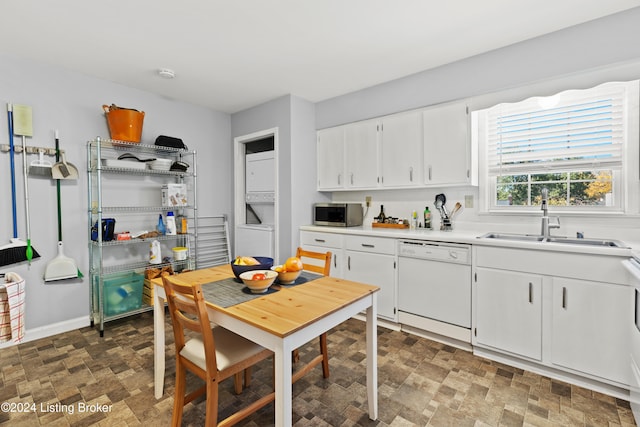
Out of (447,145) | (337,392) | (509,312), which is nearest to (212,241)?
(337,392)

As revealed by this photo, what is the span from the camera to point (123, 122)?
311 cm

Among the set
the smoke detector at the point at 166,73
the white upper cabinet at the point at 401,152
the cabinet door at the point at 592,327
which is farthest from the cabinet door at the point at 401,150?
the smoke detector at the point at 166,73

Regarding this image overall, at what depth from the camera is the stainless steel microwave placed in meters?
3.53

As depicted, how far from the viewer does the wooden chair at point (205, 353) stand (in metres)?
1.39

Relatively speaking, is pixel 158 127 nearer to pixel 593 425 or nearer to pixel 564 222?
pixel 564 222

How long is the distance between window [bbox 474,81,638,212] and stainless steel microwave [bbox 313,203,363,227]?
136 cm

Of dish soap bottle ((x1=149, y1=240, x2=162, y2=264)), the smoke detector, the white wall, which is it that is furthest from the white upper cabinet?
the white wall

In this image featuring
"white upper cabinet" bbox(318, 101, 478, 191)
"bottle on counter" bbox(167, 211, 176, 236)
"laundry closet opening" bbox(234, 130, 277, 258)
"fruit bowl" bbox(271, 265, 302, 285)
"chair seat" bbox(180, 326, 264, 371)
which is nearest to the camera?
"chair seat" bbox(180, 326, 264, 371)

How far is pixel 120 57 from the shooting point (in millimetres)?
2746

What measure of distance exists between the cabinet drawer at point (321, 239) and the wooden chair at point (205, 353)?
1.79 metres

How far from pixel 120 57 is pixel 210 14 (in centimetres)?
116

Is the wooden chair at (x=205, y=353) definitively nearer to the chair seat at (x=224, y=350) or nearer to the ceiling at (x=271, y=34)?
the chair seat at (x=224, y=350)

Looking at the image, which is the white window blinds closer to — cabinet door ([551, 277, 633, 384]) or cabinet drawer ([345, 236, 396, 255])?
cabinet door ([551, 277, 633, 384])

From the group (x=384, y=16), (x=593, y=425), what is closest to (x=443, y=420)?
(x=593, y=425)
